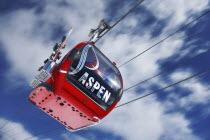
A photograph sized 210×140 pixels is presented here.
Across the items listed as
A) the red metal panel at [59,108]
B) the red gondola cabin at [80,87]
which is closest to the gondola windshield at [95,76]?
the red gondola cabin at [80,87]

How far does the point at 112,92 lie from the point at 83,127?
111 centimetres

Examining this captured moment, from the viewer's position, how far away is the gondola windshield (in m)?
4.21

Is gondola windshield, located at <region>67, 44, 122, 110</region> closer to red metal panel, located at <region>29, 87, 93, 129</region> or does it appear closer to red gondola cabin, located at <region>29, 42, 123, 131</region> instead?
red gondola cabin, located at <region>29, 42, 123, 131</region>

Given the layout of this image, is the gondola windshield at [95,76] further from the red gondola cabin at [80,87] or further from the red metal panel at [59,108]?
the red metal panel at [59,108]

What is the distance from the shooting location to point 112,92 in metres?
4.62

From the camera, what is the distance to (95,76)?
172 inches

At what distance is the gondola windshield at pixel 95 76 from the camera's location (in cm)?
421

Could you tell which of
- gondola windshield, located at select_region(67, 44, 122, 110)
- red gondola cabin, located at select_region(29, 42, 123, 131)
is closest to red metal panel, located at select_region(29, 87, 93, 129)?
red gondola cabin, located at select_region(29, 42, 123, 131)

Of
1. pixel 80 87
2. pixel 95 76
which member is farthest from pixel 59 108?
pixel 95 76

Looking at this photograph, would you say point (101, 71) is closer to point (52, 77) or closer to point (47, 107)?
point (52, 77)

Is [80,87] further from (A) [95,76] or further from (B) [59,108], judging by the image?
(B) [59,108]

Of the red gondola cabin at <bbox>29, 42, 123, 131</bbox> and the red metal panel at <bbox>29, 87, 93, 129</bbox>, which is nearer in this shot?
the red gondola cabin at <bbox>29, 42, 123, 131</bbox>

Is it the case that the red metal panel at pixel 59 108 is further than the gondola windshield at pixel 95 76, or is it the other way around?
the red metal panel at pixel 59 108

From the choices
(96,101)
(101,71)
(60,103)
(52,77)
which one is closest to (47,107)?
(60,103)
